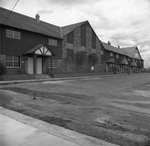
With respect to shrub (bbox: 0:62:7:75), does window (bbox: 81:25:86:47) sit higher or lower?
higher

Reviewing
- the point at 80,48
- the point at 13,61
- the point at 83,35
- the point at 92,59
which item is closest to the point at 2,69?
the point at 13,61

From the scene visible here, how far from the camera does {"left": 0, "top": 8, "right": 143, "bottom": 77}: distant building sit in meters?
19.8

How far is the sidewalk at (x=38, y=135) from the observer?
130 inches

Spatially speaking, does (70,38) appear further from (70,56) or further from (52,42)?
(52,42)

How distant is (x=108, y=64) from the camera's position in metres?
40.8

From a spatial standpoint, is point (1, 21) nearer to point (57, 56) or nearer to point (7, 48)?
point (7, 48)

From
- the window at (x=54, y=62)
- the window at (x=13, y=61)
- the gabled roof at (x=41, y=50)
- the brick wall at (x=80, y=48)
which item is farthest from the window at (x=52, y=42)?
the window at (x=13, y=61)

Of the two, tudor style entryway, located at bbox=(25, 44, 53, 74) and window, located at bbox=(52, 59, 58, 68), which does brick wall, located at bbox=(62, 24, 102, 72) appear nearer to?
window, located at bbox=(52, 59, 58, 68)

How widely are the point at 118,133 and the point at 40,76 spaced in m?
18.1

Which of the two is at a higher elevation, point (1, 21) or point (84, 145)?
point (1, 21)

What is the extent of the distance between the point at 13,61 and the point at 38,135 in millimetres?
18260

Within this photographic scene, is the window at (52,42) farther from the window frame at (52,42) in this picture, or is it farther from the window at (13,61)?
the window at (13,61)

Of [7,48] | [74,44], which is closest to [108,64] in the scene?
[74,44]

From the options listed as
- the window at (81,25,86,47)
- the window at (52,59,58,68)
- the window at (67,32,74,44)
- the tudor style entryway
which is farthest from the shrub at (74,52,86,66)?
the tudor style entryway
